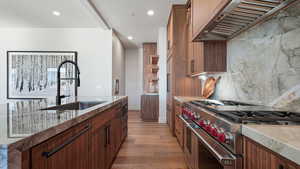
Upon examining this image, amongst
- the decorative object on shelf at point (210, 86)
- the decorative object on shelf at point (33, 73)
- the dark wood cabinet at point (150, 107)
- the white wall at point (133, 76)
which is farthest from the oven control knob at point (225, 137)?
the white wall at point (133, 76)

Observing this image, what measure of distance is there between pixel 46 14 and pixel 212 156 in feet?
15.8

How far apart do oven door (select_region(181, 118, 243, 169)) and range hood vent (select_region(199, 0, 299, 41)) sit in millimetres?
1048

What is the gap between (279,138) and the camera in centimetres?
67

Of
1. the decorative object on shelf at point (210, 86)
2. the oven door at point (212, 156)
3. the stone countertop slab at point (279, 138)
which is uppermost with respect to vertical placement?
the decorative object on shelf at point (210, 86)

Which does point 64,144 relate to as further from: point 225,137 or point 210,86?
point 210,86

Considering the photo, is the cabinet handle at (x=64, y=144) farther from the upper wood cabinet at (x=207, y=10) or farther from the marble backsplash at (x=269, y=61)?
the marble backsplash at (x=269, y=61)

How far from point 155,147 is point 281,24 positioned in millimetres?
2551

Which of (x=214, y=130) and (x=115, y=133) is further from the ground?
(x=214, y=130)

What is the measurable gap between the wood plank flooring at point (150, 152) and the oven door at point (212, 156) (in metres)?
0.92

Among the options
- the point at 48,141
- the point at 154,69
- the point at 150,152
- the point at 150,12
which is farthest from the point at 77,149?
the point at 154,69

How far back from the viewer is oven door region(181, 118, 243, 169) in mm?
948

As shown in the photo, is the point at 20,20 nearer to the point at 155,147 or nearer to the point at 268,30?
the point at 155,147

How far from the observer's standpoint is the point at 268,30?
4.95 feet

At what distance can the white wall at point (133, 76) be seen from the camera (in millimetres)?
7961
